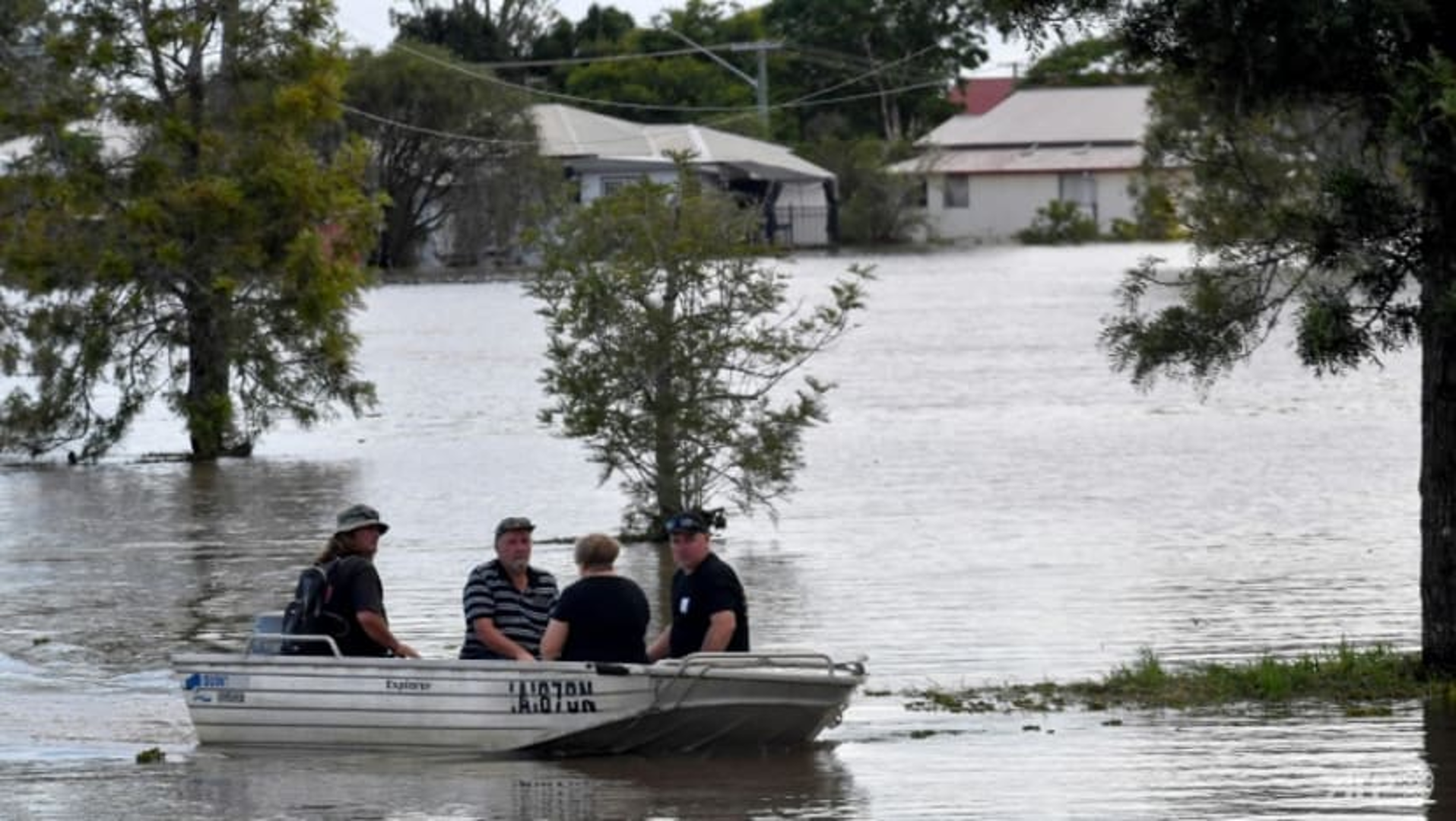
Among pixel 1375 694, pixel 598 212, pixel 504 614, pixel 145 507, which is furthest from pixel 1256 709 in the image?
pixel 145 507

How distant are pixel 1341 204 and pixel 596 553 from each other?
399 cm

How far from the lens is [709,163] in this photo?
10038 cm

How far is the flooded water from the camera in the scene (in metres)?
12.3

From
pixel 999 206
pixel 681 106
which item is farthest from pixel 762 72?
pixel 999 206

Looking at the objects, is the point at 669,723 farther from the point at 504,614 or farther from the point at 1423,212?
the point at 1423,212

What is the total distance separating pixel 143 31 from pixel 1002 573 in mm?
16420

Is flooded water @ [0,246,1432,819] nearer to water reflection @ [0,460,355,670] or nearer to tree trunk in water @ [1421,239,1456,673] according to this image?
water reflection @ [0,460,355,670]

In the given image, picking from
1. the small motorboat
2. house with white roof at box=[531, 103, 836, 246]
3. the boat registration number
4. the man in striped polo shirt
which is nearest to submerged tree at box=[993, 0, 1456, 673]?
the small motorboat

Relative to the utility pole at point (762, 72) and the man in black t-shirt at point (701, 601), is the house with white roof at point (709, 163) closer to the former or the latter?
the utility pole at point (762, 72)

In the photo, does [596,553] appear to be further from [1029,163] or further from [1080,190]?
[1080,190]

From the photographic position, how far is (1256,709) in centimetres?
1421

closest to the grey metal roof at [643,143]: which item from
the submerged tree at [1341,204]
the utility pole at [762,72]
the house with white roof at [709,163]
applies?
the house with white roof at [709,163]

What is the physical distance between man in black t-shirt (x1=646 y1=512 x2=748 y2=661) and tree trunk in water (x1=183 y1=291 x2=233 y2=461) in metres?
21.6

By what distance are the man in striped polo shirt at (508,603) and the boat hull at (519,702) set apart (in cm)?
41
